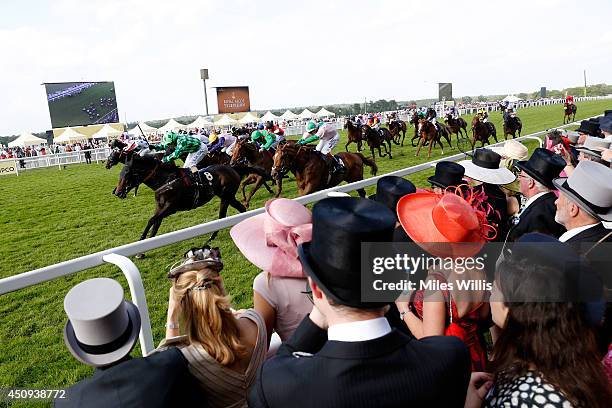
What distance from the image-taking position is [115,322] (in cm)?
135

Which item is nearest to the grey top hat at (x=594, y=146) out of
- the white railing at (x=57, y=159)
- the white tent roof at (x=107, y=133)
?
the white railing at (x=57, y=159)

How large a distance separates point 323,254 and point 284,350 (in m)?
0.35

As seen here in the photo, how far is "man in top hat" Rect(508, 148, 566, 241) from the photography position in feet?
10.6

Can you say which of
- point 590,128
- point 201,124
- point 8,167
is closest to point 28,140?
point 201,124

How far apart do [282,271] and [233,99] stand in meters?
49.0

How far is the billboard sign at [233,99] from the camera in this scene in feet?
157

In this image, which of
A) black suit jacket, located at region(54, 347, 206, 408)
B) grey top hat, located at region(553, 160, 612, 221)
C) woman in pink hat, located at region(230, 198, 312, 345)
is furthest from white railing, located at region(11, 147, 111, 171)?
grey top hat, located at region(553, 160, 612, 221)

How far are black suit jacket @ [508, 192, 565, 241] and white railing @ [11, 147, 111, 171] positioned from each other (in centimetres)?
2344

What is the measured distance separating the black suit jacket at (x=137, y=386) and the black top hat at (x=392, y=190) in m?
1.76

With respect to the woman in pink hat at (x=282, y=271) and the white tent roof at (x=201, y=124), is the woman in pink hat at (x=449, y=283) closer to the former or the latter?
the woman in pink hat at (x=282, y=271)

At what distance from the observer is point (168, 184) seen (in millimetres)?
8047

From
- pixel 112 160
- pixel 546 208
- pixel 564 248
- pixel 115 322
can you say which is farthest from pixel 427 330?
pixel 112 160

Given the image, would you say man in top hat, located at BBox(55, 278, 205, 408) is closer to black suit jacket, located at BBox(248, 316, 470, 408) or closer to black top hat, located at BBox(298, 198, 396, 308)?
black suit jacket, located at BBox(248, 316, 470, 408)

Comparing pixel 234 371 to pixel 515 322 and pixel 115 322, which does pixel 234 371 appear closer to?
pixel 115 322
